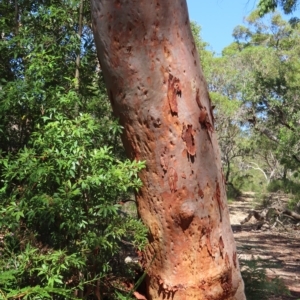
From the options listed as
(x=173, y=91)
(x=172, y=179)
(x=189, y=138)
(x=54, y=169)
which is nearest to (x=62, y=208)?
(x=54, y=169)

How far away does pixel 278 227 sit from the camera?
18344mm

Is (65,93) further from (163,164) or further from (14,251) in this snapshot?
(14,251)

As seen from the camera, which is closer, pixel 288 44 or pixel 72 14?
pixel 72 14

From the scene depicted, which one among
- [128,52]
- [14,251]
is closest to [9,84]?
[128,52]

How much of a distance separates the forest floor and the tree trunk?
10.5 ft

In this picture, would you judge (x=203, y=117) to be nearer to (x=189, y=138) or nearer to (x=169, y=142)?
(x=189, y=138)

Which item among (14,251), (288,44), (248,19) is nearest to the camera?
(14,251)

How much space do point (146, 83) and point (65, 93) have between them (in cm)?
60

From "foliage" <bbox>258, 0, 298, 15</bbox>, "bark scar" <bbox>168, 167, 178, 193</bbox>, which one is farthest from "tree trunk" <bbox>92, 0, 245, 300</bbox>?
"foliage" <bbox>258, 0, 298, 15</bbox>

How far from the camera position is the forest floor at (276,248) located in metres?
8.98

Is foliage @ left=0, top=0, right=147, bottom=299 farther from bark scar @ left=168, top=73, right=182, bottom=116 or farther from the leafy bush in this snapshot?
bark scar @ left=168, top=73, right=182, bottom=116

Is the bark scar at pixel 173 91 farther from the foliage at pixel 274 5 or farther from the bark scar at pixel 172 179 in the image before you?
the foliage at pixel 274 5

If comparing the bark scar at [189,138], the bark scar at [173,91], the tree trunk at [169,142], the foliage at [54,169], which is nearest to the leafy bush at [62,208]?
the foliage at [54,169]

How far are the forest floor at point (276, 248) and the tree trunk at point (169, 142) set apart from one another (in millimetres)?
3203
